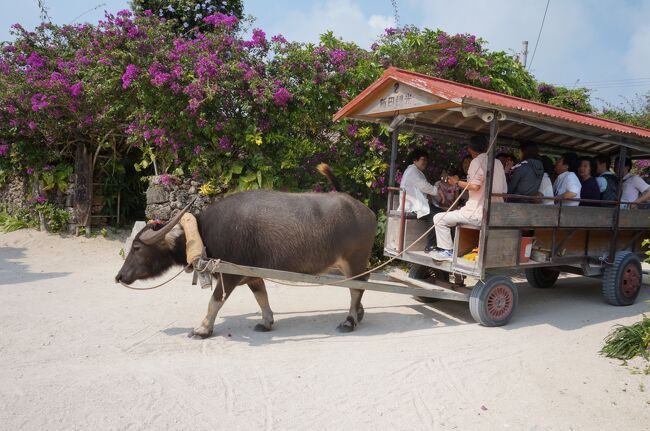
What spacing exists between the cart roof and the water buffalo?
1.23 metres

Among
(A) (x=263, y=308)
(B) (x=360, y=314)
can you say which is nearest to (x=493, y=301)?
(B) (x=360, y=314)

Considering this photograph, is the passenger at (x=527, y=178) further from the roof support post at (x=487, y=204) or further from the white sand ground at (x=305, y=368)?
the white sand ground at (x=305, y=368)

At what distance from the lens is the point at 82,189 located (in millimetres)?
9500

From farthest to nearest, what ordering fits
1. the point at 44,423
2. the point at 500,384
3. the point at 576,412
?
the point at 500,384, the point at 576,412, the point at 44,423

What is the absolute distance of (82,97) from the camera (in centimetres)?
Answer: 842

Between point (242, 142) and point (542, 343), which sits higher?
point (242, 142)

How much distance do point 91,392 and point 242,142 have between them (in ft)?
17.1

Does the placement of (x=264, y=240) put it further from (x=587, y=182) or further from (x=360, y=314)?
(x=587, y=182)

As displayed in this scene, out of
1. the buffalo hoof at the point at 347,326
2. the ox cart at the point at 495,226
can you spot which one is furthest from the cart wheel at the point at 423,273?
the buffalo hoof at the point at 347,326

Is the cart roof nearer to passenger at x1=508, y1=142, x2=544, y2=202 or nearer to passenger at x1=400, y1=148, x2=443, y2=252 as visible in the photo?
passenger at x1=508, y1=142, x2=544, y2=202

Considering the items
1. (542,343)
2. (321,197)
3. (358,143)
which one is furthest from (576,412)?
(358,143)

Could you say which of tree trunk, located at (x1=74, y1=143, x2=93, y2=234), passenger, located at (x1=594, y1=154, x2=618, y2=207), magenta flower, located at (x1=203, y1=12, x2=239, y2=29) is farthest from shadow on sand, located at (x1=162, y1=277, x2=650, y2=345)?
tree trunk, located at (x1=74, y1=143, x2=93, y2=234)

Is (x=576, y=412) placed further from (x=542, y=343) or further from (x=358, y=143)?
(x=358, y=143)

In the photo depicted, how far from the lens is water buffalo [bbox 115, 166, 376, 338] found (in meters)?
4.47
